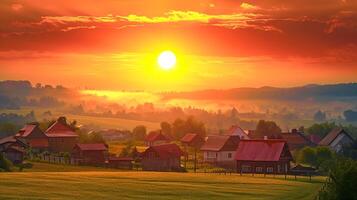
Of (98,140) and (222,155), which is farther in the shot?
(98,140)

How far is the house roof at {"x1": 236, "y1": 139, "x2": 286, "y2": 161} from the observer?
122m

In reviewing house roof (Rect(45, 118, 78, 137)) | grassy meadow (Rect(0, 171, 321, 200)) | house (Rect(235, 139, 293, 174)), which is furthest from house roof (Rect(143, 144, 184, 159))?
house roof (Rect(45, 118, 78, 137))

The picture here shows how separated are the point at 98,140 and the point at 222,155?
29.9 meters

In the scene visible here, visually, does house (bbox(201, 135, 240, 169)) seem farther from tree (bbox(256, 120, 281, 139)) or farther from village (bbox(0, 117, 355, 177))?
tree (bbox(256, 120, 281, 139))

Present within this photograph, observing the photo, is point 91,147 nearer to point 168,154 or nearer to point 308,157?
point 168,154

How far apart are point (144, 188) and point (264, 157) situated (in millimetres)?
50221

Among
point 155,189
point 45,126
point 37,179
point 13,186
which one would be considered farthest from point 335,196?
point 45,126

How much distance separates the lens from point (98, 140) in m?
154

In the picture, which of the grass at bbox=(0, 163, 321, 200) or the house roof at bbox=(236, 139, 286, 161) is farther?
the house roof at bbox=(236, 139, 286, 161)

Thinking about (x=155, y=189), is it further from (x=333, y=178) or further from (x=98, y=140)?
(x=98, y=140)

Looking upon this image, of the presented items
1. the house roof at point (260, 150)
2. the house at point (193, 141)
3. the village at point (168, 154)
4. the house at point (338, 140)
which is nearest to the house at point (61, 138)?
the village at point (168, 154)

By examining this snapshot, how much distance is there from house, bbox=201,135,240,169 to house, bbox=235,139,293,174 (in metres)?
15.9

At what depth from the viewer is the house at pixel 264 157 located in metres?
121

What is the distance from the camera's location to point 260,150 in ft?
407
